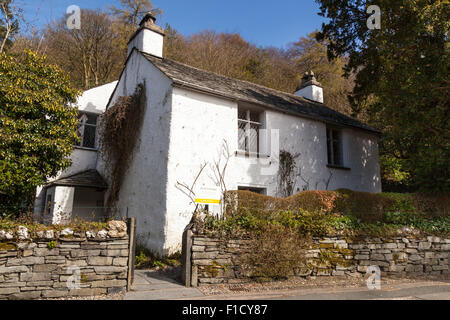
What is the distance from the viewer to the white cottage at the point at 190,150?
9.79 meters

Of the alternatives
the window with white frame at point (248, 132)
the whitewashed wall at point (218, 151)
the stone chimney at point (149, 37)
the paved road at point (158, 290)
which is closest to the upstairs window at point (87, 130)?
the stone chimney at point (149, 37)

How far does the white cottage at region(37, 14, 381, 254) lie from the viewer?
979cm

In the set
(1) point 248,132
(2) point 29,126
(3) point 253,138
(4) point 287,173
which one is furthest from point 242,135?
(2) point 29,126

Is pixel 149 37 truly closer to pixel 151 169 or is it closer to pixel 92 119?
pixel 92 119

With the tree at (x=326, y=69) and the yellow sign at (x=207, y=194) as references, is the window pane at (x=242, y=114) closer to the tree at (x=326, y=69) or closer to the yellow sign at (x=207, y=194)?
the yellow sign at (x=207, y=194)

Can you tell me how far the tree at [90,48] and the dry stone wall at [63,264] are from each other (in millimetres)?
18820

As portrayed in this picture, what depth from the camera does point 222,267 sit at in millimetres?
6836

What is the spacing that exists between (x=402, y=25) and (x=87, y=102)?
46.9 ft

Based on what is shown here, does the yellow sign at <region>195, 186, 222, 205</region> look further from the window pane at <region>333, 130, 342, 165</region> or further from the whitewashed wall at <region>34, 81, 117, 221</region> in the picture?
the window pane at <region>333, 130, 342, 165</region>

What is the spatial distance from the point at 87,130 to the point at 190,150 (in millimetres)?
7735

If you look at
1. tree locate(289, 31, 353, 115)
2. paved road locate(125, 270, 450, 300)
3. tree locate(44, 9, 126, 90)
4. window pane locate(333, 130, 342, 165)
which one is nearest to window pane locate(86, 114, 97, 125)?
tree locate(44, 9, 126, 90)

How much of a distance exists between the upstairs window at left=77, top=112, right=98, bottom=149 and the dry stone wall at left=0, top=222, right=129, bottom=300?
1011cm

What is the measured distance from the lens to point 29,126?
986 cm
